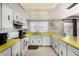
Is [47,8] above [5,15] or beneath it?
above

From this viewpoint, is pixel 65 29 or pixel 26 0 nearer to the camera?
pixel 26 0

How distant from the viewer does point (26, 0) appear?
66 centimetres

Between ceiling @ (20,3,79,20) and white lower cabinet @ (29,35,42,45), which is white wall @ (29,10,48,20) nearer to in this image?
ceiling @ (20,3,79,20)

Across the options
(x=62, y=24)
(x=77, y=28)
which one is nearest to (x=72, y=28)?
(x=77, y=28)

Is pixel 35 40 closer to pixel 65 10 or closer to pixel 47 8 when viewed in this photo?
pixel 65 10

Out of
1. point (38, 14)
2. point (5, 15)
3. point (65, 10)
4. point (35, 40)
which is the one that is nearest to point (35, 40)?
point (35, 40)

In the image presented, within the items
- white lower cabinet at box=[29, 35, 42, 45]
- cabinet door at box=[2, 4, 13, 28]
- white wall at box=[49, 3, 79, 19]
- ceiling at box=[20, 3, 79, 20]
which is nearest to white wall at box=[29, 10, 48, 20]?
ceiling at box=[20, 3, 79, 20]

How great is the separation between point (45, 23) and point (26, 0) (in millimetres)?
7129

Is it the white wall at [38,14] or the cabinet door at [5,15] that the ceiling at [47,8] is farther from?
the cabinet door at [5,15]

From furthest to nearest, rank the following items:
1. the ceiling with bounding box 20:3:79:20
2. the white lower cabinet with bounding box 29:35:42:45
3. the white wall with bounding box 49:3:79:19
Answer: the white lower cabinet with bounding box 29:35:42:45
the white wall with bounding box 49:3:79:19
the ceiling with bounding box 20:3:79:20

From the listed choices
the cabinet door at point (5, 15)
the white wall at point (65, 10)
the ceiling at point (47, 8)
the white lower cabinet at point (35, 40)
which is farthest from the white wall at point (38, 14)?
Result: the cabinet door at point (5, 15)

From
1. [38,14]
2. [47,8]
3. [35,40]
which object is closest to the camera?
[47,8]

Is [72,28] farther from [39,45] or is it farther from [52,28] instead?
[39,45]

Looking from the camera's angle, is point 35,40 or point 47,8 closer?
point 47,8
